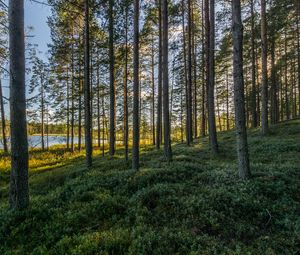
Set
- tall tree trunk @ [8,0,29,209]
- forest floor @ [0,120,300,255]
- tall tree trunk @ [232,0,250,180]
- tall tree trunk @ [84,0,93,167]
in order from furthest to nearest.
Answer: tall tree trunk @ [84,0,93,167], tall tree trunk @ [232,0,250,180], tall tree trunk @ [8,0,29,209], forest floor @ [0,120,300,255]

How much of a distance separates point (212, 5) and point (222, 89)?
84.2ft

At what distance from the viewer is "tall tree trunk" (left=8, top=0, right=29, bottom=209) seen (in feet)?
19.4

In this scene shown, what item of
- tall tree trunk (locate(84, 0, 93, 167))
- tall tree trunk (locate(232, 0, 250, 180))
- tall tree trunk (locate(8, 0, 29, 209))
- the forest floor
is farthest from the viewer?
tall tree trunk (locate(84, 0, 93, 167))

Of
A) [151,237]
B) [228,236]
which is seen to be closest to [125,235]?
[151,237]

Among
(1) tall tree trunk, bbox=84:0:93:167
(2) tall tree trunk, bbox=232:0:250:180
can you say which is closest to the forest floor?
(2) tall tree trunk, bbox=232:0:250:180

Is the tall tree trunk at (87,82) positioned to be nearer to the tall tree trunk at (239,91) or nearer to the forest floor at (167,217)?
the forest floor at (167,217)

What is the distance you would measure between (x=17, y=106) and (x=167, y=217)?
14.2 feet

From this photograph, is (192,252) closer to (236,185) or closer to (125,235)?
(125,235)

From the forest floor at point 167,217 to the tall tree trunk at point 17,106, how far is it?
1.99 feet

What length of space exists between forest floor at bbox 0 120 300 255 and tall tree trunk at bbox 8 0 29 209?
1.99 feet

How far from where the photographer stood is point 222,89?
37781 mm

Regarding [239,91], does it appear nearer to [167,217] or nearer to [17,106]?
[167,217]

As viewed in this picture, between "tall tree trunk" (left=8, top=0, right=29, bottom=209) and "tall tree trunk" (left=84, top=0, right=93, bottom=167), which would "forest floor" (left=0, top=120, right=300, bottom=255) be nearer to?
"tall tree trunk" (left=8, top=0, right=29, bottom=209)

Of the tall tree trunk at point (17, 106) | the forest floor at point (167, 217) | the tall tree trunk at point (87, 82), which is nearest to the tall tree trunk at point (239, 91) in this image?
the forest floor at point (167, 217)
